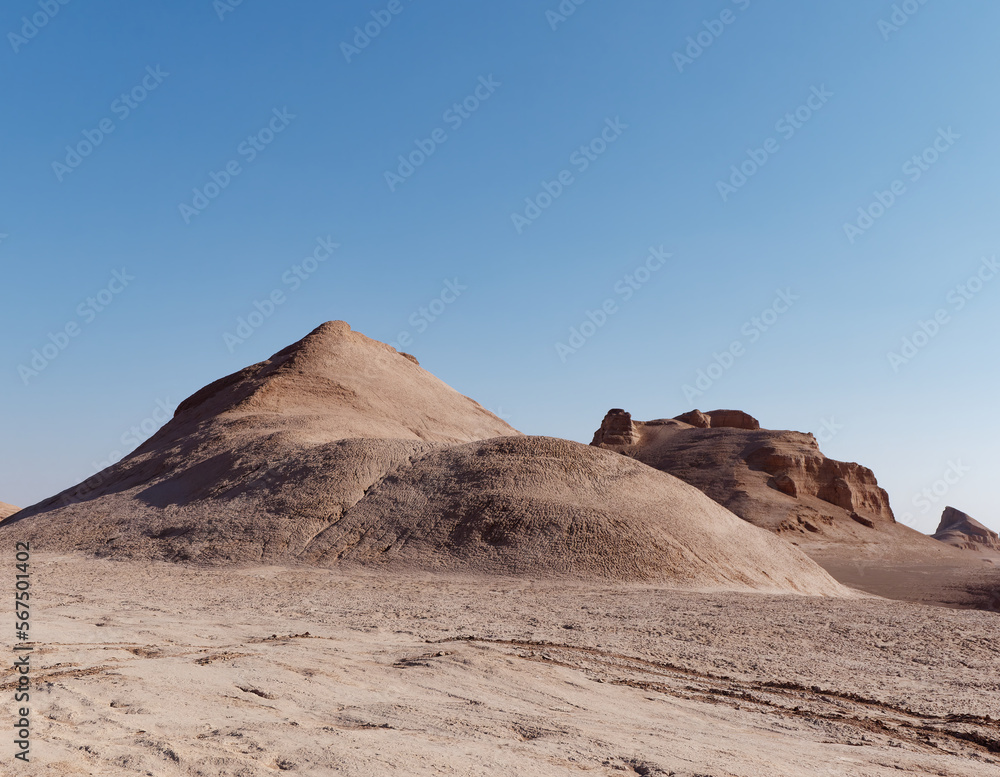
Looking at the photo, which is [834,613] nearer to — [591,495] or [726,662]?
[726,662]

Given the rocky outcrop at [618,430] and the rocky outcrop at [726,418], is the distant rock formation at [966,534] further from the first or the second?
the rocky outcrop at [618,430]

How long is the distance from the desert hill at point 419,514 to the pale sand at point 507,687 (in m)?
5.48

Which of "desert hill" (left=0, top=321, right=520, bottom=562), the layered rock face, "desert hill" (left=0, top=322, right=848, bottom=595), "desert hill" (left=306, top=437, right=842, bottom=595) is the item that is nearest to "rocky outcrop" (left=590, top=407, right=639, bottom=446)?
the layered rock face

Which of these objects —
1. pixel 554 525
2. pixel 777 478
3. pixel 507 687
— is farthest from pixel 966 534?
pixel 507 687

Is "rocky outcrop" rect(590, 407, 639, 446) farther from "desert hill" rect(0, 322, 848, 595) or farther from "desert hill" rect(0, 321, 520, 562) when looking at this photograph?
"desert hill" rect(0, 322, 848, 595)

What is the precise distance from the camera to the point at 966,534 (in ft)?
269

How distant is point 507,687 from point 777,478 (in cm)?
5622

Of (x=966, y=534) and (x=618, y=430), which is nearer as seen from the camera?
(x=618, y=430)

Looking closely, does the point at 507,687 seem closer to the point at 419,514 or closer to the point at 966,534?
the point at 419,514

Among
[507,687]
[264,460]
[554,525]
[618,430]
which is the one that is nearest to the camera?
[507,687]

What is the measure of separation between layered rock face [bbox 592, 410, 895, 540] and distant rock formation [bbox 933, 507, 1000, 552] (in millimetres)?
18768

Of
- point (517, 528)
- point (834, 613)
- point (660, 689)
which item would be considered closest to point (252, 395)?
point (517, 528)

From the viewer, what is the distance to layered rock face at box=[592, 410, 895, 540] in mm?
54375

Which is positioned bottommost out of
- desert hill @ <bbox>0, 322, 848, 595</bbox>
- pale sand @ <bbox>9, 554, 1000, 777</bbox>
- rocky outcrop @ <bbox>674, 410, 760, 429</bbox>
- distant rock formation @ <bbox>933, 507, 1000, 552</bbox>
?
pale sand @ <bbox>9, 554, 1000, 777</bbox>
